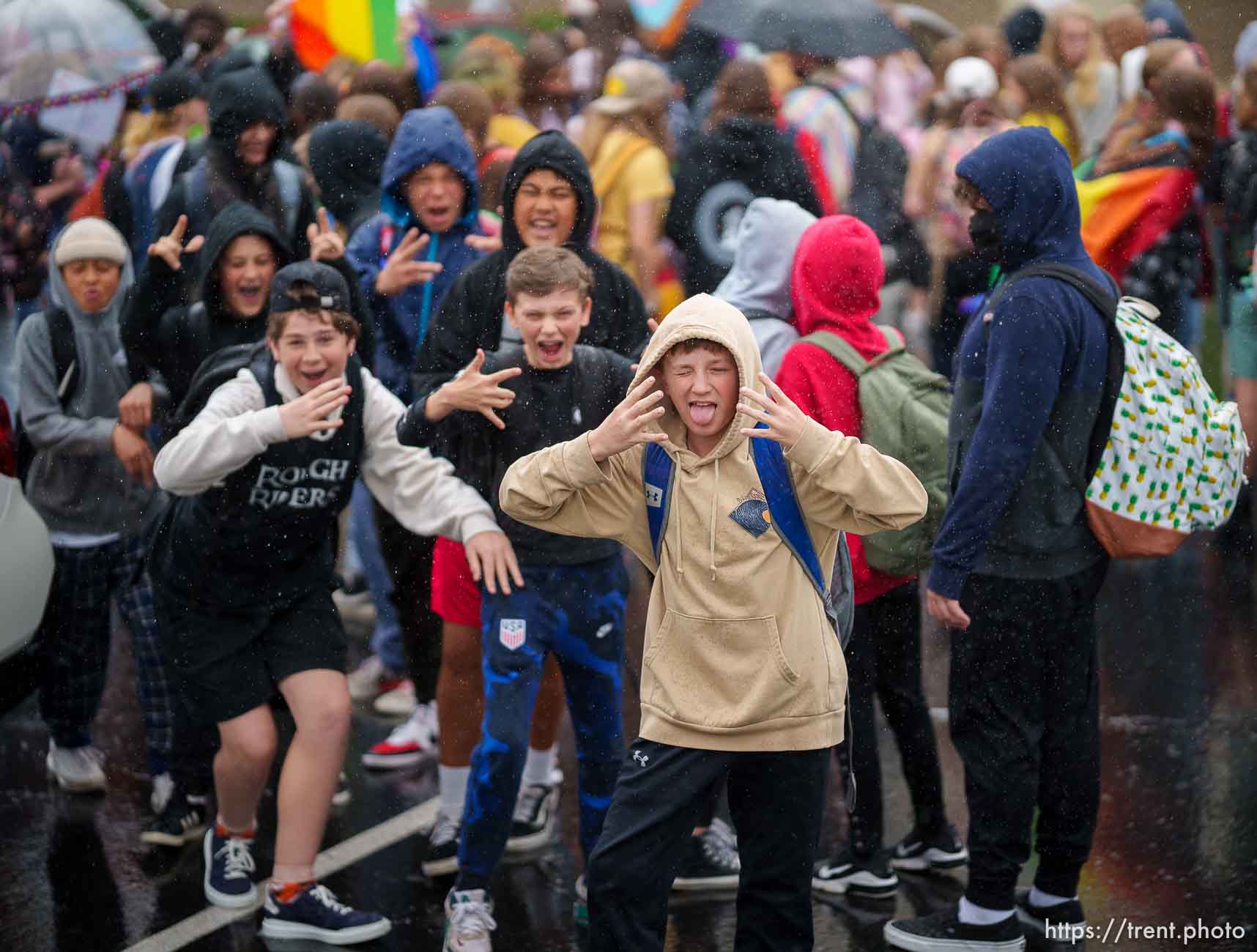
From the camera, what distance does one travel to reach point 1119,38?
1070 centimetres

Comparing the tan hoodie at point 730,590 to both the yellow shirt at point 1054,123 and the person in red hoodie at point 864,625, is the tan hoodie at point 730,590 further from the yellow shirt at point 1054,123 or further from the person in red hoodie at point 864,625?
the yellow shirt at point 1054,123

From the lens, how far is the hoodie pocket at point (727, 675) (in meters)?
3.90

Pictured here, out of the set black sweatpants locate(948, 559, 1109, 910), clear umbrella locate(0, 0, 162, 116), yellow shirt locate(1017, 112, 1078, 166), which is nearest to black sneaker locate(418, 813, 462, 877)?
black sweatpants locate(948, 559, 1109, 910)

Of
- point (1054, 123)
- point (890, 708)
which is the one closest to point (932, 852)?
point (890, 708)

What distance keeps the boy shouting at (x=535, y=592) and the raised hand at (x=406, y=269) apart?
4.24ft

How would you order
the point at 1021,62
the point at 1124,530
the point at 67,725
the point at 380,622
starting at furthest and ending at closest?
the point at 1021,62 → the point at 380,622 → the point at 67,725 → the point at 1124,530

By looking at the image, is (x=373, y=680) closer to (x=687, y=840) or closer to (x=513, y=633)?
(x=513, y=633)

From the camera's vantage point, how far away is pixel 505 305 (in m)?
5.12

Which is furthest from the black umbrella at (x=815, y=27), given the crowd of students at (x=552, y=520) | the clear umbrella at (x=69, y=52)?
the clear umbrella at (x=69, y=52)

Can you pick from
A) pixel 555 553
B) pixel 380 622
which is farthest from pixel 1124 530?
pixel 380 622

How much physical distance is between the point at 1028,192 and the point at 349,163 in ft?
11.7

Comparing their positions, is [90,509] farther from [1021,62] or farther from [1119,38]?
[1119,38]

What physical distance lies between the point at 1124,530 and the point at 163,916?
9.84 ft

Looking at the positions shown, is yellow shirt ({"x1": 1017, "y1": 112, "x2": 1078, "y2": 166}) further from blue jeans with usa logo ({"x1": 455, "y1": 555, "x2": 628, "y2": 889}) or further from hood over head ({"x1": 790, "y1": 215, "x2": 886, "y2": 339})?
blue jeans with usa logo ({"x1": 455, "y1": 555, "x2": 628, "y2": 889})
